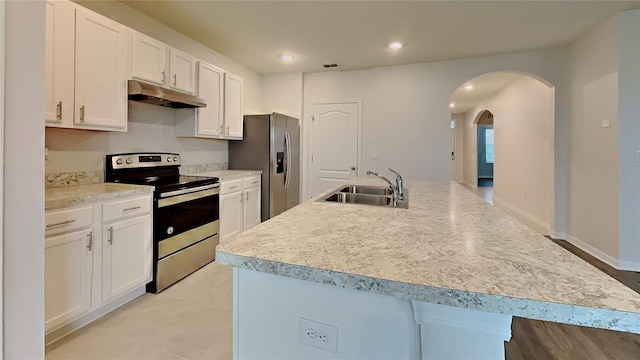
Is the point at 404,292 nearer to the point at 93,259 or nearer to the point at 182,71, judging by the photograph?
the point at 93,259

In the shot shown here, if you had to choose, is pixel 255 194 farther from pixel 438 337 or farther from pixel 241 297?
pixel 438 337

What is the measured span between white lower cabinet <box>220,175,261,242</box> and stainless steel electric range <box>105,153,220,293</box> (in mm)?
147

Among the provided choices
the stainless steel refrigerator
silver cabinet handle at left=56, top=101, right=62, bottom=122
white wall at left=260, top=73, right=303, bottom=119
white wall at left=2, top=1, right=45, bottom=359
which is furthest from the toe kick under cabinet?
white wall at left=260, top=73, right=303, bottom=119

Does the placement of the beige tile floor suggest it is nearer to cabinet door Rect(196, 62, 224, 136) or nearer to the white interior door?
cabinet door Rect(196, 62, 224, 136)

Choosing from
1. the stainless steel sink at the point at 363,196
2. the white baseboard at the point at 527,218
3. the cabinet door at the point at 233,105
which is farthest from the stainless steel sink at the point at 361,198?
the white baseboard at the point at 527,218

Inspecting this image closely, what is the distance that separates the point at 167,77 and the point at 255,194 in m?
1.72

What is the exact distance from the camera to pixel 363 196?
2281 mm

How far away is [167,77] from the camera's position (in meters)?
2.83

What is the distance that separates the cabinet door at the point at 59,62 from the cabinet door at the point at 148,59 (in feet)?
1.61

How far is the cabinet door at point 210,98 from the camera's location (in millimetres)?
3305

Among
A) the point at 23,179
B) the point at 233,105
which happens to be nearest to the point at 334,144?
the point at 233,105

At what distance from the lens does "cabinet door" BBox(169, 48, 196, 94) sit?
290 centimetres

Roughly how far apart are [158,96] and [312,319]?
2.43 m

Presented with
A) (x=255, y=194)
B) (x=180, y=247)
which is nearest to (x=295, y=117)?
(x=255, y=194)
